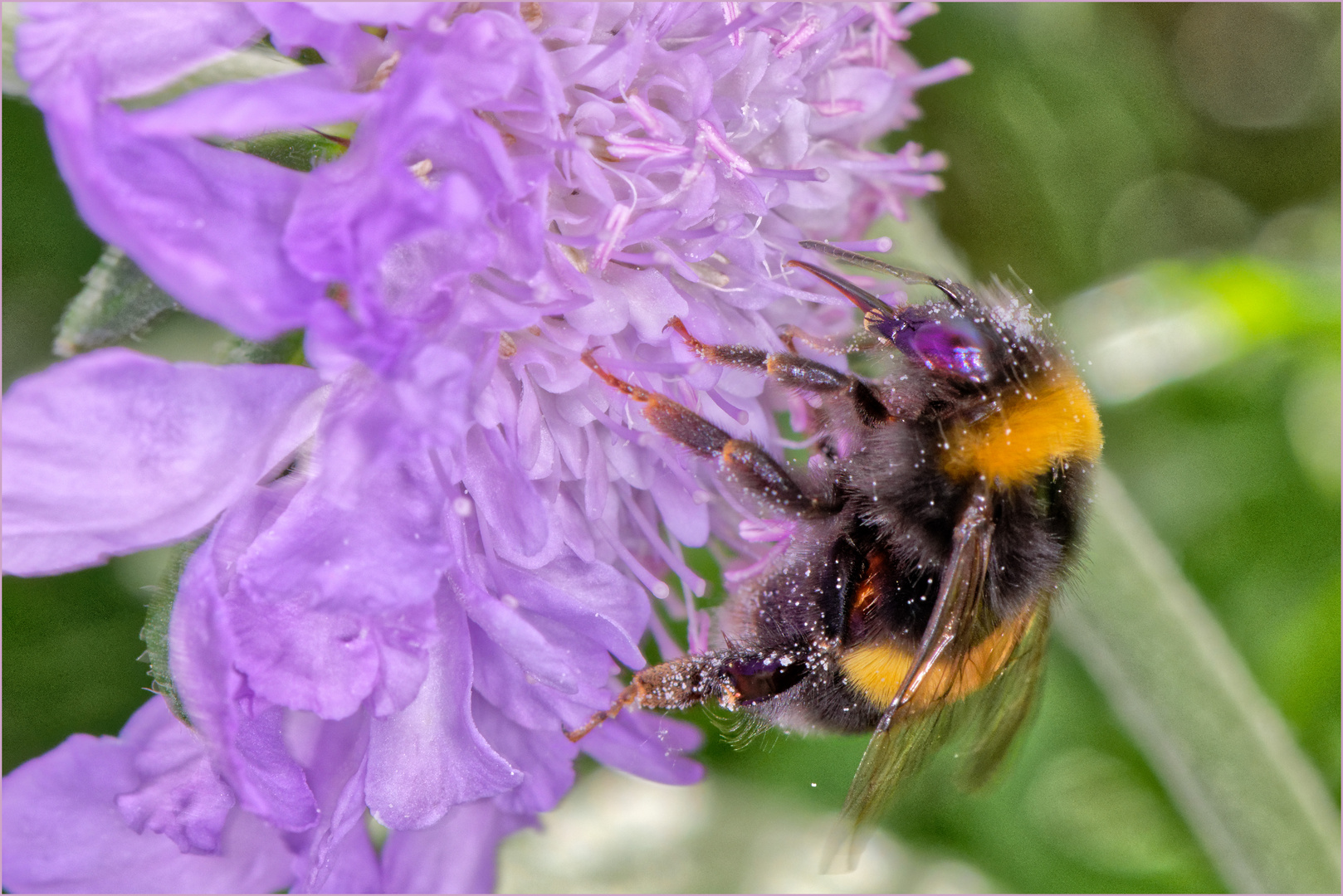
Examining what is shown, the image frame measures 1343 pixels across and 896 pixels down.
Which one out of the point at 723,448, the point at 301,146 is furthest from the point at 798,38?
the point at 301,146

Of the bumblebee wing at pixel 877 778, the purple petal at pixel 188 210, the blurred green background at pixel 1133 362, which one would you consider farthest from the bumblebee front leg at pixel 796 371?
the blurred green background at pixel 1133 362

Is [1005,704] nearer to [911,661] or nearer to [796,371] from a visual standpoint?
[911,661]

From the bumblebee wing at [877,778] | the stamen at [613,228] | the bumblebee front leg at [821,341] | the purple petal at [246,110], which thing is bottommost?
the bumblebee wing at [877,778]

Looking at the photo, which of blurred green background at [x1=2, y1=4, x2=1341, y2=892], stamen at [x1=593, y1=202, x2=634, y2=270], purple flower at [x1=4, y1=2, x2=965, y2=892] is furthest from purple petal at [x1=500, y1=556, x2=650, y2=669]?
blurred green background at [x1=2, y1=4, x2=1341, y2=892]

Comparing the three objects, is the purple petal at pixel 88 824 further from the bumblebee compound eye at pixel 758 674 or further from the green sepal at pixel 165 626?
the bumblebee compound eye at pixel 758 674

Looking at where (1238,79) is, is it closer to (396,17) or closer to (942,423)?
(942,423)

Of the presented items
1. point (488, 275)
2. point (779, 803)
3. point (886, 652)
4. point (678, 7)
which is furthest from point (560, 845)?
point (678, 7)
